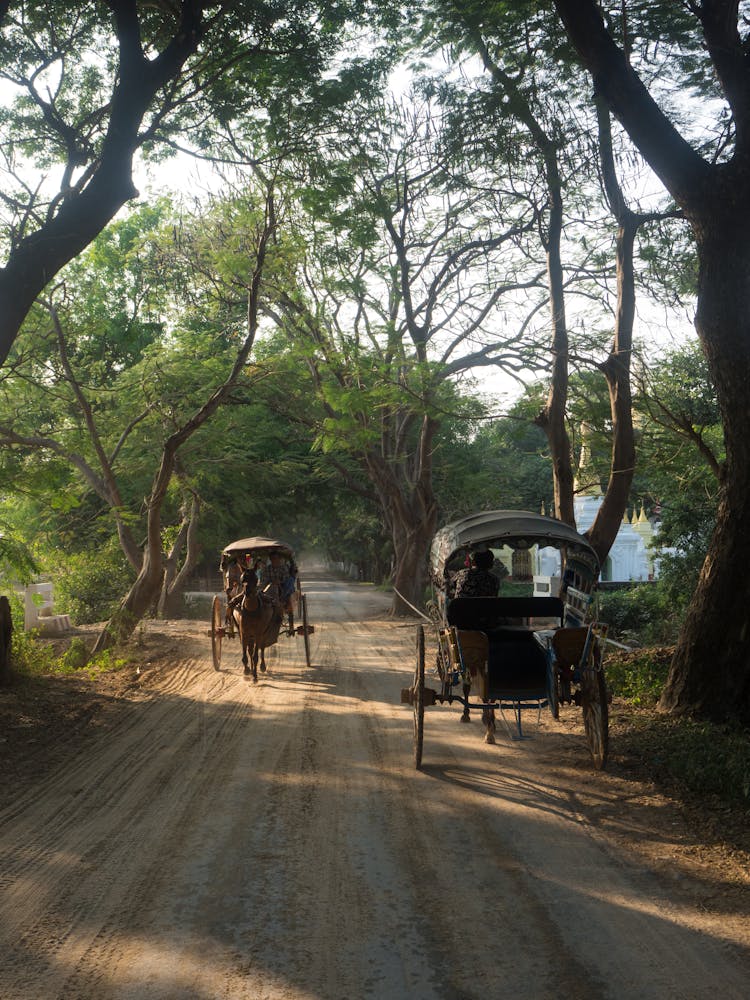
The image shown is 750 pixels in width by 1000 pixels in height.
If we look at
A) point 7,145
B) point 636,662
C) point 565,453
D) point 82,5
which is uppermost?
point 82,5

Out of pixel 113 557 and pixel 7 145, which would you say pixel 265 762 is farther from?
pixel 113 557

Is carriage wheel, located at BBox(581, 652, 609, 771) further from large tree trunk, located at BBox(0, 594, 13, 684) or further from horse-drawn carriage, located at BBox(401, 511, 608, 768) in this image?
large tree trunk, located at BBox(0, 594, 13, 684)

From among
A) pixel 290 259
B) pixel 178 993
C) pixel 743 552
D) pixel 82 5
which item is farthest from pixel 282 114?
pixel 178 993

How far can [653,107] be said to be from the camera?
980 centimetres

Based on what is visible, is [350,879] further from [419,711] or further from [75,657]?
[75,657]

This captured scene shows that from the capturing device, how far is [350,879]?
523 cm

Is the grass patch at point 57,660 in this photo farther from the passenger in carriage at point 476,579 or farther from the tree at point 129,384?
the passenger in carriage at point 476,579

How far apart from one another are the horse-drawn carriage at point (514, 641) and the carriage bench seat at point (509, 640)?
0.04 feet

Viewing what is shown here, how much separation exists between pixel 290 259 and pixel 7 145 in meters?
7.65

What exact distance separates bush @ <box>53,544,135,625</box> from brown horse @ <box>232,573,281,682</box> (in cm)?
1400

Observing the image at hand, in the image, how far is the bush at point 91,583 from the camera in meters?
26.9

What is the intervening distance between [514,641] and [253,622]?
5582 mm

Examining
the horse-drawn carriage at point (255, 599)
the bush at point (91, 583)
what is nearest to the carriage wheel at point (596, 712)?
the horse-drawn carriage at point (255, 599)

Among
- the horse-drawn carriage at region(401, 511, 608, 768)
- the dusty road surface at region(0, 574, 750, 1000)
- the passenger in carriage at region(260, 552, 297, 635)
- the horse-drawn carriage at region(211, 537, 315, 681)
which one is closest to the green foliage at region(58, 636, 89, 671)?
the horse-drawn carriage at region(211, 537, 315, 681)
